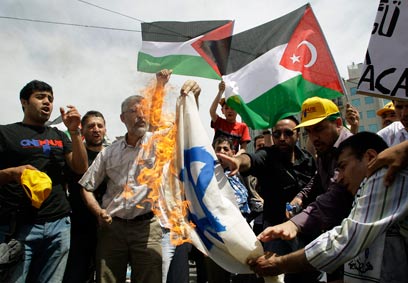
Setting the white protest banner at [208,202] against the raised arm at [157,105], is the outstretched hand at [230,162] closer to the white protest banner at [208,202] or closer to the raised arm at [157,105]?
the white protest banner at [208,202]

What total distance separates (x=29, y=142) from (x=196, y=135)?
1.77 meters

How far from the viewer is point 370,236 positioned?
1968 mm

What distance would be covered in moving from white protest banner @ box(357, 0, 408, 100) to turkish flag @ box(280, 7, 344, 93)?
5.95ft

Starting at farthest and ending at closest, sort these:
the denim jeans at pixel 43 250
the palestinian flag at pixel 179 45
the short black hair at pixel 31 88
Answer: the palestinian flag at pixel 179 45, the short black hair at pixel 31 88, the denim jeans at pixel 43 250

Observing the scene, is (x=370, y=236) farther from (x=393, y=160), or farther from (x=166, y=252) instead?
(x=166, y=252)

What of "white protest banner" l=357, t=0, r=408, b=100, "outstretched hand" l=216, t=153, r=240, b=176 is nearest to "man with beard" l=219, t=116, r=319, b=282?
"outstretched hand" l=216, t=153, r=240, b=176

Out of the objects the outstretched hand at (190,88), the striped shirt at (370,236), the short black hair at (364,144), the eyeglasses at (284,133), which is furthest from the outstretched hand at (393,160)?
the eyeglasses at (284,133)

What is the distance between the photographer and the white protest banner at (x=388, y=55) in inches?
92.4

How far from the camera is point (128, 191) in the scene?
3.65m

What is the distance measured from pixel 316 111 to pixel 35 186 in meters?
2.74

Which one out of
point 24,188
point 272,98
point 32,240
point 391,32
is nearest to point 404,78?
point 391,32

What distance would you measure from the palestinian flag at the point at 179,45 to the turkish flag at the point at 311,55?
3.01ft

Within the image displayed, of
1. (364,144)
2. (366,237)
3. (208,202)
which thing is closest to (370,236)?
(366,237)

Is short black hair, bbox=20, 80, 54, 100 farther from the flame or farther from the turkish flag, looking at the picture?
the turkish flag
